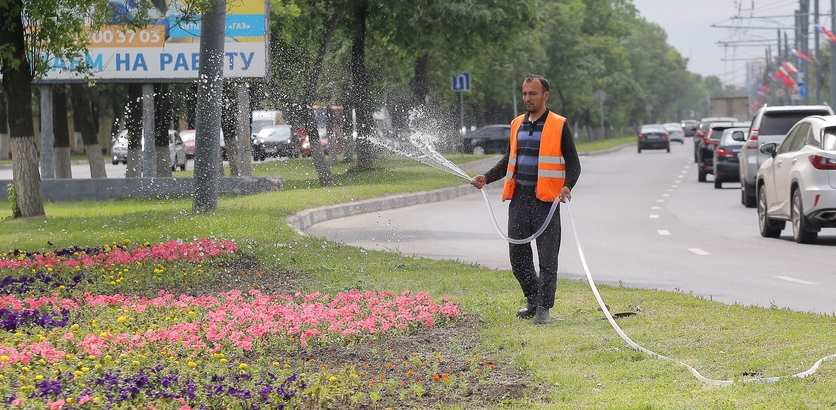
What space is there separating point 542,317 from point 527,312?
30 centimetres

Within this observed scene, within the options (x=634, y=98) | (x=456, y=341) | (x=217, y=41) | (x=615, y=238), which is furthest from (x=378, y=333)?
(x=634, y=98)

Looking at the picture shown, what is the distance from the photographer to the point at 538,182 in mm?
8992

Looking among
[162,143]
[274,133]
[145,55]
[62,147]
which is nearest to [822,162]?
[145,55]

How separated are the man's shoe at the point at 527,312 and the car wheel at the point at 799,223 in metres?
7.80

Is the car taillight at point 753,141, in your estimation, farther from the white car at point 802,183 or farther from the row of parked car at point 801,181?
the white car at point 802,183

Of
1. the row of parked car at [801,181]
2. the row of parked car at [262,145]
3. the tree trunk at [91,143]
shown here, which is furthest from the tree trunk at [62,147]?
the row of parked car at [801,181]

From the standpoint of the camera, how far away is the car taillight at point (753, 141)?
924 inches

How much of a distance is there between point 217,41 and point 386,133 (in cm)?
2794

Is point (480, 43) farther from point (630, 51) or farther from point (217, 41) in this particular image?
point (630, 51)

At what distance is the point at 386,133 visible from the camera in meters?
A: 48.1

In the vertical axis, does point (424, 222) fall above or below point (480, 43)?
below

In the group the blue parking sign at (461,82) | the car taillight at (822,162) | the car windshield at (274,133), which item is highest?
the blue parking sign at (461,82)

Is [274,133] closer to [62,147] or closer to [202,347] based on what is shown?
[62,147]

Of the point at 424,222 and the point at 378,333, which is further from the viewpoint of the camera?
the point at 424,222
